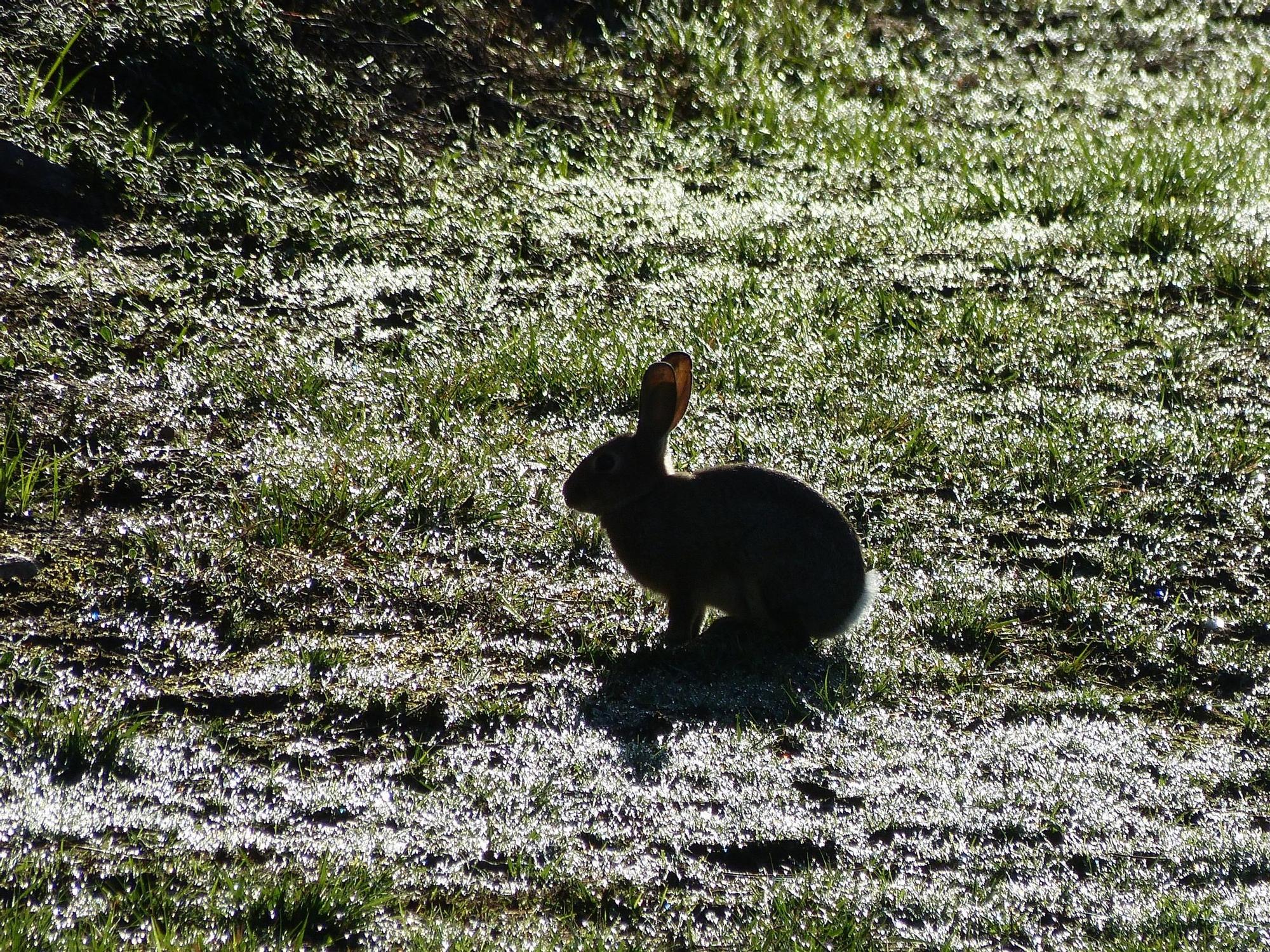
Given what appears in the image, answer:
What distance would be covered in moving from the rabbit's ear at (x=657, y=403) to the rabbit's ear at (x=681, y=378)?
1 cm

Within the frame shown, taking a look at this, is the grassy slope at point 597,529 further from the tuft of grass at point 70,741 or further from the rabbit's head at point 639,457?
the rabbit's head at point 639,457

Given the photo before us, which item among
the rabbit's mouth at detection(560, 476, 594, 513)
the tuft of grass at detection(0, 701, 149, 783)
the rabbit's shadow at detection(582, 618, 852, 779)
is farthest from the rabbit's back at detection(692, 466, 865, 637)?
the tuft of grass at detection(0, 701, 149, 783)

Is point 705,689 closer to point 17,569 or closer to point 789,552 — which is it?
point 789,552

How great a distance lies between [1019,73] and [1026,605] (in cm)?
672

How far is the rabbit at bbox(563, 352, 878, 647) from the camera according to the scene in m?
4.05

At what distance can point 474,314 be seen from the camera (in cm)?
629

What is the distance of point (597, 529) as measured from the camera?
4.74m

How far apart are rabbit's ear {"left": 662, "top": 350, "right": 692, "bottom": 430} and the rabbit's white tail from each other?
74 cm

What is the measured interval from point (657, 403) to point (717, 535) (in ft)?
1.43

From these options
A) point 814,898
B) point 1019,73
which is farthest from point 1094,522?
point 1019,73

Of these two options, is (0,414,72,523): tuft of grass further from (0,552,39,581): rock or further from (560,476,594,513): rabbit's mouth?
(560,476,594,513): rabbit's mouth

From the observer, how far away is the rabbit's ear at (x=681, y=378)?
4.20m

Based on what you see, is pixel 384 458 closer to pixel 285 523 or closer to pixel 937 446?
pixel 285 523

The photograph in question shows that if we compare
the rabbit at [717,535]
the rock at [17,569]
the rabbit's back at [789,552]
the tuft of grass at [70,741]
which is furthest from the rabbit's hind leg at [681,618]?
the rock at [17,569]
